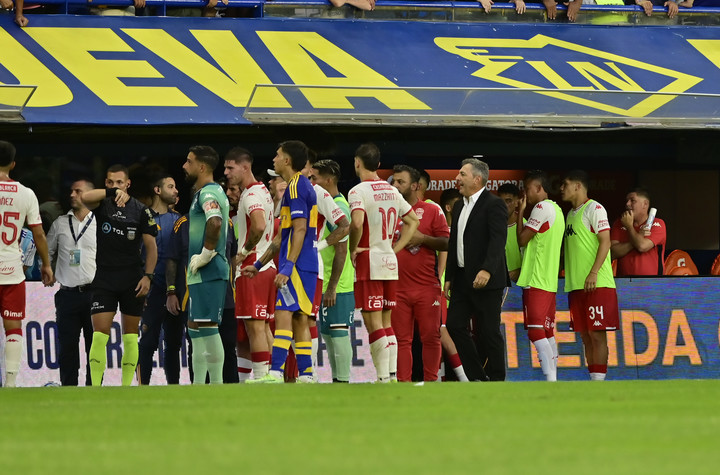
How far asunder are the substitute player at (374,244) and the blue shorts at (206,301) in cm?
119

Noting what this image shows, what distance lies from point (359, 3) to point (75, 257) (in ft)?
18.3

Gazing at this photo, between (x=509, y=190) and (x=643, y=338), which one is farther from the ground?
(x=509, y=190)

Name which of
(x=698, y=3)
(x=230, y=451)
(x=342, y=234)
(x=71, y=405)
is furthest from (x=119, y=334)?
(x=698, y=3)

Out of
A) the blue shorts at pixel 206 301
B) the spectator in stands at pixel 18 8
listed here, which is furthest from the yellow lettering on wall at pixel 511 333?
the spectator in stands at pixel 18 8

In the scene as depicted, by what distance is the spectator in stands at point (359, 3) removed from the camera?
1639 cm

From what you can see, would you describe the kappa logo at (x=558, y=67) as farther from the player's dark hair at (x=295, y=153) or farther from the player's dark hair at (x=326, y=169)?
the player's dark hair at (x=295, y=153)

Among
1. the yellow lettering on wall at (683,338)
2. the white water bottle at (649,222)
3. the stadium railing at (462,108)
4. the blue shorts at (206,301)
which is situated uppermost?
the stadium railing at (462,108)

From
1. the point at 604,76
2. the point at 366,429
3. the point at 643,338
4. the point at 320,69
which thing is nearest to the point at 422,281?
the point at 643,338

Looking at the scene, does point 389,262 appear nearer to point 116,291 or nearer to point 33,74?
point 116,291

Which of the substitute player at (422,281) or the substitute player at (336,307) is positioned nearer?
the substitute player at (336,307)

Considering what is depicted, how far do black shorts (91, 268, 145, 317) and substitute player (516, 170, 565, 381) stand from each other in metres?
3.96

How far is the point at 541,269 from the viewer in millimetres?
13617

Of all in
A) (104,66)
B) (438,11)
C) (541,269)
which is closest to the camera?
(541,269)

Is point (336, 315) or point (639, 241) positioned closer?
point (336, 315)
